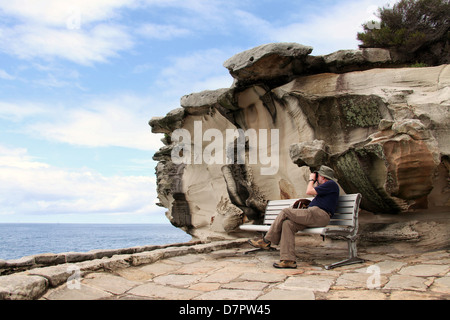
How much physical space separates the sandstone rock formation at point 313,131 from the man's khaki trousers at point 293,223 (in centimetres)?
129

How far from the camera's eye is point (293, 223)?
4.52m

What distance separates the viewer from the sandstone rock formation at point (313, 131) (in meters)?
5.07

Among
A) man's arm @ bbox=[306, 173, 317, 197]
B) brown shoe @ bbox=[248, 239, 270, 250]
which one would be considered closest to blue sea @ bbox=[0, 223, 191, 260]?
brown shoe @ bbox=[248, 239, 270, 250]

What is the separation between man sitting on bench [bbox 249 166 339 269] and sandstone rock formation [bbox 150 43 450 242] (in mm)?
1022

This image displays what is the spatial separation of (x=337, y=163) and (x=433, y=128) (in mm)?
1375

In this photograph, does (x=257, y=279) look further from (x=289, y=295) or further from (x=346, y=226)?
(x=346, y=226)

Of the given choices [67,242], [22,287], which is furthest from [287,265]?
[67,242]

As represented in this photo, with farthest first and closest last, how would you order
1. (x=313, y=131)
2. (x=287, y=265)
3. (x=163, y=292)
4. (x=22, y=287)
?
A: (x=313, y=131), (x=287, y=265), (x=163, y=292), (x=22, y=287)

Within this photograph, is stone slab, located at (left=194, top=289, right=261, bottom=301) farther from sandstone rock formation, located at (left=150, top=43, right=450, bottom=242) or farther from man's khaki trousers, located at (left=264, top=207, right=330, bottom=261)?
sandstone rock formation, located at (left=150, top=43, right=450, bottom=242)

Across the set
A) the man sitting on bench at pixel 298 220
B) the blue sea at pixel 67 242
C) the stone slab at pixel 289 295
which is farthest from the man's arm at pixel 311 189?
the blue sea at pixel 67 242

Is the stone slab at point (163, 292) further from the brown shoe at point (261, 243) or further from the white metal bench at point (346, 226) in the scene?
the brown shoe at point (261, 243)

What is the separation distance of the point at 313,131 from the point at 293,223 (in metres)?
2.54
